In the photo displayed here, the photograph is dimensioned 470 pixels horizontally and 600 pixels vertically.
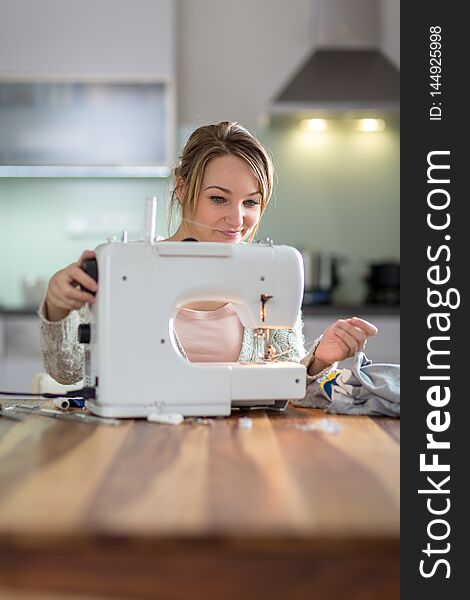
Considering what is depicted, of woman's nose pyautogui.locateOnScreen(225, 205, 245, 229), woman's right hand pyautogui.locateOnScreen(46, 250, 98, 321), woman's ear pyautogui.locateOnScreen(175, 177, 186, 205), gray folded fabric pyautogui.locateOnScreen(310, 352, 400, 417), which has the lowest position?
gray folded fabric pyautogui.locateOnScreen(310, 352, 400, 417)

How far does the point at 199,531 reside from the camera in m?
0.83

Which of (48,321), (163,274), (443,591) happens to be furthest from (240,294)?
(443,591)

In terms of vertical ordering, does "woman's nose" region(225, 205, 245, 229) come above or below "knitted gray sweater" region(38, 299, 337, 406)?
above

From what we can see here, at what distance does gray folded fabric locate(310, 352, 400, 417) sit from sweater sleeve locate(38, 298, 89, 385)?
497mm

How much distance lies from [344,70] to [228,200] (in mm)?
2530

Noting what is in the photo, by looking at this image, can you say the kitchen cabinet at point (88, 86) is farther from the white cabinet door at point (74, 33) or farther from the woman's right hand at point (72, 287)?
the woman's right hand at point (72, 287)

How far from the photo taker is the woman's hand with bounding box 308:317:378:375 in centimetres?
162

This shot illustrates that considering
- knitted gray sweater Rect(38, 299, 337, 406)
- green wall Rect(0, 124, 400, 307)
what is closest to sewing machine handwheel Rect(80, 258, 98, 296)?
knitted gray sweater Rect(38, 299, 337, 406)

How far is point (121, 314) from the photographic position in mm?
1468

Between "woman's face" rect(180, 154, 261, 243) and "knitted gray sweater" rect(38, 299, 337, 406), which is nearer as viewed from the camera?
"knitted gray sweater" rect(38, 299, 337, 406)

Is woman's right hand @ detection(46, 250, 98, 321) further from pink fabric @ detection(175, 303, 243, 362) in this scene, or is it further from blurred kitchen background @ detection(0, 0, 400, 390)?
blurred kitchen background @ detection(0, 0, 400, 390)

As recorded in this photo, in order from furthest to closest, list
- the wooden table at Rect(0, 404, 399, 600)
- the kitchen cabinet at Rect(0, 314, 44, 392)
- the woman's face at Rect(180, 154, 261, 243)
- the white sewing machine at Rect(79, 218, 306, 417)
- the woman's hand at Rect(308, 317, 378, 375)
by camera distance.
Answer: the kitchen cabinet at Rect(0, 314, 44, 392)
the woman's face at Rect(180, 154, 261, 243)
the woman's hand at Rect(308, 317, 378, 375)
the white sewing machine at Rect(79, 218, 306, 417)
the wooden table at Rect(0, 404, 399, 600)

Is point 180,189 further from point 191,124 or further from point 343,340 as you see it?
point 191,124

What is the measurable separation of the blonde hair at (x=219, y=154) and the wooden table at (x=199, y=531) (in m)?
1.02
